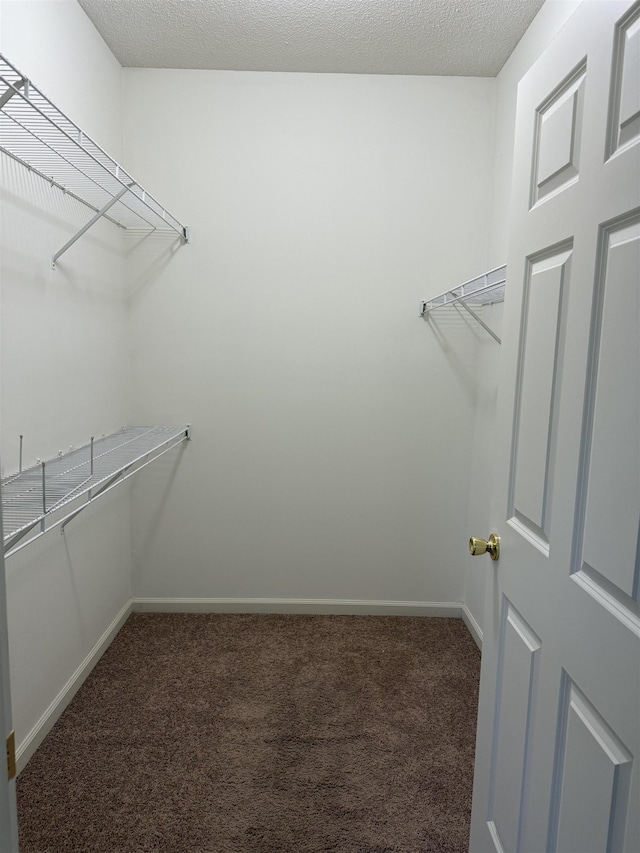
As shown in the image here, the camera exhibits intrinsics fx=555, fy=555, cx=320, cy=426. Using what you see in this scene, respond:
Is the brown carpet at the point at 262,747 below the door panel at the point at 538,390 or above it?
below

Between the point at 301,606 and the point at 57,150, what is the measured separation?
2282 millimetres

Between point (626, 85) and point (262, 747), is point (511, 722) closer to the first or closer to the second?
point (262, 747)

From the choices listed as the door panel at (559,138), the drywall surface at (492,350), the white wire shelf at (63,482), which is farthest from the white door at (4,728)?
the drywall surface at (492,350)

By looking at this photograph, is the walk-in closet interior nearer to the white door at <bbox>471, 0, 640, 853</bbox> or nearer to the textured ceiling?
the textured ceiling

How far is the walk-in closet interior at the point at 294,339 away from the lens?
102 inches

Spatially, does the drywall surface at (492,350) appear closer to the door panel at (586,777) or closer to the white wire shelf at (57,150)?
the door panel at (586,777)

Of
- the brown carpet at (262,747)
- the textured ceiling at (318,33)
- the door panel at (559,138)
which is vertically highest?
the textured ceiling at (318,33)

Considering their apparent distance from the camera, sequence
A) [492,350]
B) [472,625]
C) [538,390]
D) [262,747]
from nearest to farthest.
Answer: [538,390]
[262,747]
[492,350]
[472,625]

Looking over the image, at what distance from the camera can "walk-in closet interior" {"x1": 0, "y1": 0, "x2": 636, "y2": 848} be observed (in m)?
2.59

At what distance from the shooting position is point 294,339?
9.11ft

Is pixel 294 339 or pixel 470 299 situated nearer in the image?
pixel 470 299

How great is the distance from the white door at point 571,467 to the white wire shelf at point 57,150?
106 cm

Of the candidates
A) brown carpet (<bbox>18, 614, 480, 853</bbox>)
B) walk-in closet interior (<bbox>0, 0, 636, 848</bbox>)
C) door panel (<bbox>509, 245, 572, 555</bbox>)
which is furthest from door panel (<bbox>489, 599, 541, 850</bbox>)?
walk-in closet interior (<bbox>0, 0, 636, 848</bbox>)

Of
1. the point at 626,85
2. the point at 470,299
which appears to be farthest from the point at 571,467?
the point at 470,299
